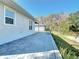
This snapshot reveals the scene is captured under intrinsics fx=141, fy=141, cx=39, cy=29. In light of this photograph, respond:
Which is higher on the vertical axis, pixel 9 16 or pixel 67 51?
pixel 9 16

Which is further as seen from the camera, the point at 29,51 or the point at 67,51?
the point at 67,51

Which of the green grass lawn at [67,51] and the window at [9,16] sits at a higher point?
the window at [9,16]

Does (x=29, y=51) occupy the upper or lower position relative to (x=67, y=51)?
upper

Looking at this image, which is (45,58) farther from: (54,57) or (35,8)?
(35,8)

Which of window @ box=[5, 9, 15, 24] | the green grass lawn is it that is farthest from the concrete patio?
window @ box=[5, 9, 15, 24]

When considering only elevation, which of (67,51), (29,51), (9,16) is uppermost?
(9,16)

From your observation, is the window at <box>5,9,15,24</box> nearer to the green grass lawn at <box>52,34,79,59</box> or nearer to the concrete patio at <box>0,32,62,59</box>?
the concrete patio at <box>0,32,62,59</box>

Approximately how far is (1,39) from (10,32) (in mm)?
2040

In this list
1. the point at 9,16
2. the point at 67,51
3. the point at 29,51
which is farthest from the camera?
the point at 9,16

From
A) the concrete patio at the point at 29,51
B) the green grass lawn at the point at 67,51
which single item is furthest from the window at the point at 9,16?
the green grass lawn at the point at 67,51

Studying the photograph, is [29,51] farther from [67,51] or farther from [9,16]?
[9,16]

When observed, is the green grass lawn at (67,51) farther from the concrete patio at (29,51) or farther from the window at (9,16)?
the window at (9,16)

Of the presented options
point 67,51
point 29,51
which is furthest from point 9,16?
point 67,51

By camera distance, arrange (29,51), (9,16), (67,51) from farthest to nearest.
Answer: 1. (9,16)
2. (67,51)
3. (29,51)
